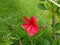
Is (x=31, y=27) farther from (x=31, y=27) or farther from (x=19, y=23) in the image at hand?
(x=19, y=23)

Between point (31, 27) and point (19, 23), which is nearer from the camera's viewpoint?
point (31, 27)

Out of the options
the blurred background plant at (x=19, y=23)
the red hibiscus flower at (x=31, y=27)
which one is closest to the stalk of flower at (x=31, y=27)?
the red hibiscus flower at (x=31, y=27)

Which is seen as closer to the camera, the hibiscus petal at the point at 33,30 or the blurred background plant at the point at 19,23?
the hibiscus petal at the point at 33,30

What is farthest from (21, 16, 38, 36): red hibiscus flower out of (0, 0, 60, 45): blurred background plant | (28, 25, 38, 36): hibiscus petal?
(0, 0, 60, 45): blurred background plant

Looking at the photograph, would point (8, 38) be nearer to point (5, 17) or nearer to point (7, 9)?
point (5, 17)

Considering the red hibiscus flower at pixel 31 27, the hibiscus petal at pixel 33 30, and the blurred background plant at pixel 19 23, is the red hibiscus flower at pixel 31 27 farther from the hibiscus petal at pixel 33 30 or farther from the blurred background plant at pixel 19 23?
the blurred background plant at pixel 19 23

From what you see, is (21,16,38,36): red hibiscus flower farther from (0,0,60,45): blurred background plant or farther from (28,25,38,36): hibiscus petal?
(0,0,60,45): blurred background plant

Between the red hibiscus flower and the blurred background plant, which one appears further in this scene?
the blurred background plant

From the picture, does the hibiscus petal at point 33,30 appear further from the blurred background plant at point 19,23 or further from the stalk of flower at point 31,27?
the blurred background plant at point 19,23

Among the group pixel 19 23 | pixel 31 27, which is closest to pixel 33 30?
pixel 31 27

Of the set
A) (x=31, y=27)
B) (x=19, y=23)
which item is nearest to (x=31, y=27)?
(x=31, y=27)

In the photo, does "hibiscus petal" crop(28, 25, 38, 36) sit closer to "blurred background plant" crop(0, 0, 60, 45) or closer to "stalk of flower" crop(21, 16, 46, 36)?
"stalk of flower" crop(21, 16, 46, 36)
